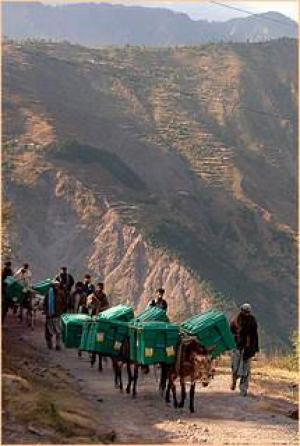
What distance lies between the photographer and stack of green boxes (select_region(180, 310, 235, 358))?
46.8 ft

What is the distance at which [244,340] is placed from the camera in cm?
1451

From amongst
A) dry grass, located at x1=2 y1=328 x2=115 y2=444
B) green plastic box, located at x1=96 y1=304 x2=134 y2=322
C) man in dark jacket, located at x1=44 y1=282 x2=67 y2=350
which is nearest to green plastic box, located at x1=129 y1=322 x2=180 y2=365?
dry grass, located at x1=2 y1=328 x2=115 y2=444

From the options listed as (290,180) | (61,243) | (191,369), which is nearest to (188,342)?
(191,369)

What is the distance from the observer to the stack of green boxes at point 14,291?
65.7 ft

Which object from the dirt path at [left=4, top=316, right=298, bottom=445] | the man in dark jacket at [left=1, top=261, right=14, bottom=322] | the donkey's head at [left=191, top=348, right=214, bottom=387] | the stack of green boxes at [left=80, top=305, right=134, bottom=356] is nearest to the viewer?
the dirt path at [left=4, top=316, right=298, bottom=445]

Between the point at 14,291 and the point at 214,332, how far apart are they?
729 cm

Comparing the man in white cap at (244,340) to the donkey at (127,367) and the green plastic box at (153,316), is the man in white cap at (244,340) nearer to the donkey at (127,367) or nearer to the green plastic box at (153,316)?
the green plastic box at (153,316)

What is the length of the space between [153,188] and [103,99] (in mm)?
20732

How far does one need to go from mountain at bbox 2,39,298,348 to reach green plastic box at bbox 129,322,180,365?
31.1 metres

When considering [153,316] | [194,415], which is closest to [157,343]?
[194,415]

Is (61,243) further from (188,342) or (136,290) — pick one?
(188,342)

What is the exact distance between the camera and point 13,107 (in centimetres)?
6788

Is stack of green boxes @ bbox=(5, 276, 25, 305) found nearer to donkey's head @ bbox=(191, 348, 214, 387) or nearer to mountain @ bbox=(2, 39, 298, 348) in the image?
donkey's head @ bbox=(191, 348, 214, 387)

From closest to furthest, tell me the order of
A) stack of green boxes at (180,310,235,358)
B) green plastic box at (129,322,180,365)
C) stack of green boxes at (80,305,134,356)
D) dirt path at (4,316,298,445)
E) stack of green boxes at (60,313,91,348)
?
dirt path at (4,316,298,445)
green plastic box at (129,322,180,365)
stack of green boxes at (180,310,235,358)
stack of green boxes at (80,305,134,356)
stack of green boxes at (60,313,91,348)
